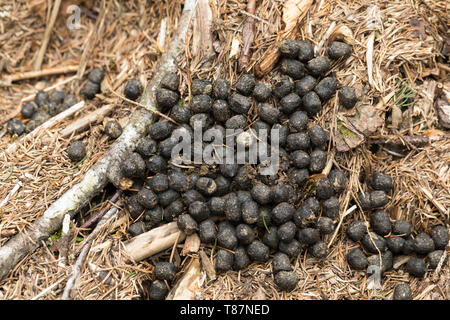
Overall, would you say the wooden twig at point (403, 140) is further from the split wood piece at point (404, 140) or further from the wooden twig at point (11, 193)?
the wooden twig at point (11, 193)

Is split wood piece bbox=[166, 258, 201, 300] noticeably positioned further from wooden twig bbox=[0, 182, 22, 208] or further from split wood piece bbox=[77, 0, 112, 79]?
split wood piece bbox=[77, 0, 112, 79]

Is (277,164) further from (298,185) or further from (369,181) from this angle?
(369,181)

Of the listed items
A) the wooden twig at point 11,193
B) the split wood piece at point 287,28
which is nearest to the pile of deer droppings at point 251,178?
the split wood piece at point 287,28

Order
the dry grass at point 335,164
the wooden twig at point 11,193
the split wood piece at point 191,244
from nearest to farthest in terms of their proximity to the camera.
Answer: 1. the dry grass at point 335,164
2. the split wood piece at point 191,244
3. the wooden twig at point 11,193

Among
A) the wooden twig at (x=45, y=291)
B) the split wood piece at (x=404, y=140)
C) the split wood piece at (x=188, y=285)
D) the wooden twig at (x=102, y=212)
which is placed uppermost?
the split wood piece at (x=404, y=140)

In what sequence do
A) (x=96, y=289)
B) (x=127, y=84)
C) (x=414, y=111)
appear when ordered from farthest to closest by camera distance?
(x=127, y=84) < (x=414, y=111) < (x=96, y=289)

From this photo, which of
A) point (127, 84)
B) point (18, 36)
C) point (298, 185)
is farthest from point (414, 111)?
point (18, 36)

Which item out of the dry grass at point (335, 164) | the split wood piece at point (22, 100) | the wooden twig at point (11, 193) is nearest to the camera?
the dry grass at point (335, 164)
